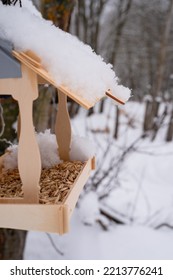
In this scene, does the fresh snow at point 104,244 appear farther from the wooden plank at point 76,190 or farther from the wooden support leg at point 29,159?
the wooden support leg at point 29,159

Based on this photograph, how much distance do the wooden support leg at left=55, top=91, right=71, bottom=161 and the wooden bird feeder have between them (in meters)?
0.33

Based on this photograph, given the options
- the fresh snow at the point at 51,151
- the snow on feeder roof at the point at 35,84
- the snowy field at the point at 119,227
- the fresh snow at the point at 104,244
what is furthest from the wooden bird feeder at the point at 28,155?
the fresh snow at the point at 104,244

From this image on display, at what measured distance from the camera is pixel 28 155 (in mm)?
768

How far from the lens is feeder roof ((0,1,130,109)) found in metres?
0.70

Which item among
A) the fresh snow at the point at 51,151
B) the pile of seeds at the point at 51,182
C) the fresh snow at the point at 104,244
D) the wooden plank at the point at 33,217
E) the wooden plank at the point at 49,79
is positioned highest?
the wooden plank at the point at 49,79

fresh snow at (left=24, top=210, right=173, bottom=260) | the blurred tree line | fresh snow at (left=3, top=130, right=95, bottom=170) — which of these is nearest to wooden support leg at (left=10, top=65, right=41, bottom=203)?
fresh snow at (left=3, top=130, right=95, bottom=170)

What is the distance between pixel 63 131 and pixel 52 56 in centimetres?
43

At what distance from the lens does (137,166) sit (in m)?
4.16

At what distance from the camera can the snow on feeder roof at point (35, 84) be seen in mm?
708

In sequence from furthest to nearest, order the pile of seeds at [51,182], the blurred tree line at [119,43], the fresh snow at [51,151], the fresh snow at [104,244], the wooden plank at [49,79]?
1. the fresh snow at [104,244]
2. the blurred tree line at [119,43]
3. the fresh snow at [51,151]
4. the pile of seeds at [51,182]
5. the wooden plank at [49,79]

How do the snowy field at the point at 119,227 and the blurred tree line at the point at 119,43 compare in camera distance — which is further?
the snowy field at the point at 119,227

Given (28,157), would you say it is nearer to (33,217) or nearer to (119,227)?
(33,217)

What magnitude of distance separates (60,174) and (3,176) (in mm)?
180

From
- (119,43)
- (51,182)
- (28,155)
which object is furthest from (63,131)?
(119,43)
